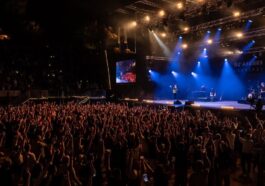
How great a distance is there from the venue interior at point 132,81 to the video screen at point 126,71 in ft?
0.34

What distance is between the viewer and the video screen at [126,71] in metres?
25.0

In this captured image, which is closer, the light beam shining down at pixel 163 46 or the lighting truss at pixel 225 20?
the lighting truss at pixel 225 20

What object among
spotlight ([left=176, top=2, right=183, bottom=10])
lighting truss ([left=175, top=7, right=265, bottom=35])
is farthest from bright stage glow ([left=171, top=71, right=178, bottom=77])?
spotlight ([left=176, top=2, right=183, bottom=10])

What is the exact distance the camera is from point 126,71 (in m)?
25.9

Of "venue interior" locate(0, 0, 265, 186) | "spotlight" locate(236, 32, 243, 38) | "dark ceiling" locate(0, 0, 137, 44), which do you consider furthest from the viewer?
"dark ceiling" locate(0, 0, 137, 44)

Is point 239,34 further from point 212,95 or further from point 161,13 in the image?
point 212,95

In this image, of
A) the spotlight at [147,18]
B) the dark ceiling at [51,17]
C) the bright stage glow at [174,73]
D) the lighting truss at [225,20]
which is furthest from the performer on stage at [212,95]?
the dark ceiling at [51,17]

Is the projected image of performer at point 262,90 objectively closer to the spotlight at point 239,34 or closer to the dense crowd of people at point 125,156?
the spotlight at point 239,34

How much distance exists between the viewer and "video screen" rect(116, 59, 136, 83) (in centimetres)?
2496

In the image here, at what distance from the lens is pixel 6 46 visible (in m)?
26.9

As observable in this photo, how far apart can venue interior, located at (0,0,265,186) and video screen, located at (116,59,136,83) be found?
104 millimetres

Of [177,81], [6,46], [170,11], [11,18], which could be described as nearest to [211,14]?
[170,11]

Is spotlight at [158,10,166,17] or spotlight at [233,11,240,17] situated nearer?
spotlight at [233,11,240,17]

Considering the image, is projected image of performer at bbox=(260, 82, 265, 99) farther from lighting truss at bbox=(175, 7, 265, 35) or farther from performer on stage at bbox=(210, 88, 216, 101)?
lighting truss at bbox=(175, 7, 265, 35)
